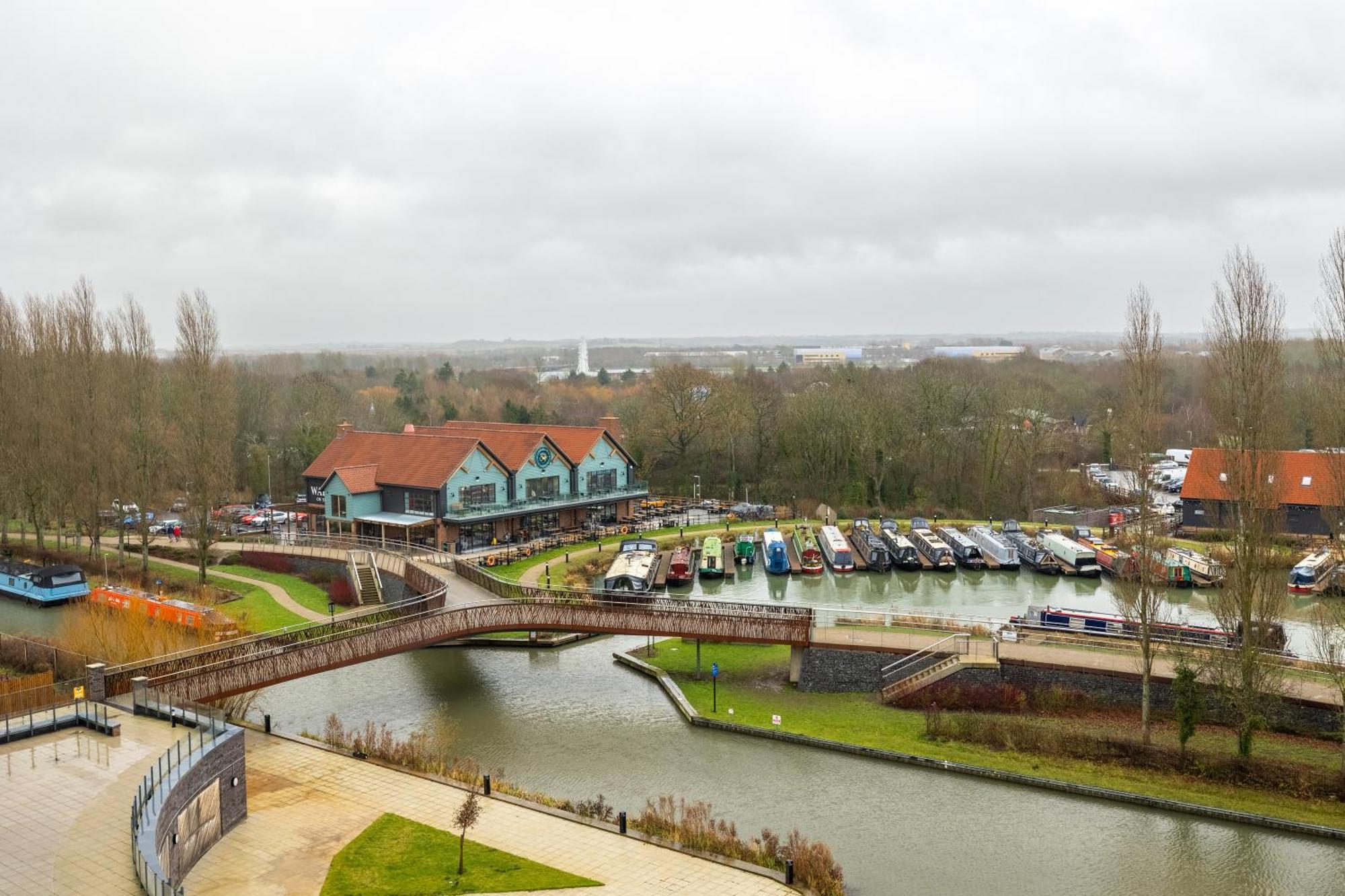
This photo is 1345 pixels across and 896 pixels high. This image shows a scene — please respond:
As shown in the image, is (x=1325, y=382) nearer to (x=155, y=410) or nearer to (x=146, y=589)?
(x=146, y=589)

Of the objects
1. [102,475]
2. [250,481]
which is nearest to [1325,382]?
[102,475]

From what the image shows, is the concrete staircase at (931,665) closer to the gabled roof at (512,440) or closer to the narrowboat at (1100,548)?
the narrowboat at (1100,548)

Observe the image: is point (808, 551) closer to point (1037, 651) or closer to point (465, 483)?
point (465, 483)

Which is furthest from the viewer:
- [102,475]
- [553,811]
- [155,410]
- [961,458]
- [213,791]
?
[961,458]

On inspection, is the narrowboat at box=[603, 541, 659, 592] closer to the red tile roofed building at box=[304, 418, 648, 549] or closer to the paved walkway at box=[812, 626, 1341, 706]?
the red tile roofed building at box=[304, 418, 648, 549]

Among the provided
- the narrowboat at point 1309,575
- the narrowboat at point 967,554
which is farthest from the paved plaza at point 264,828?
the narrowboat at point 1309,575
